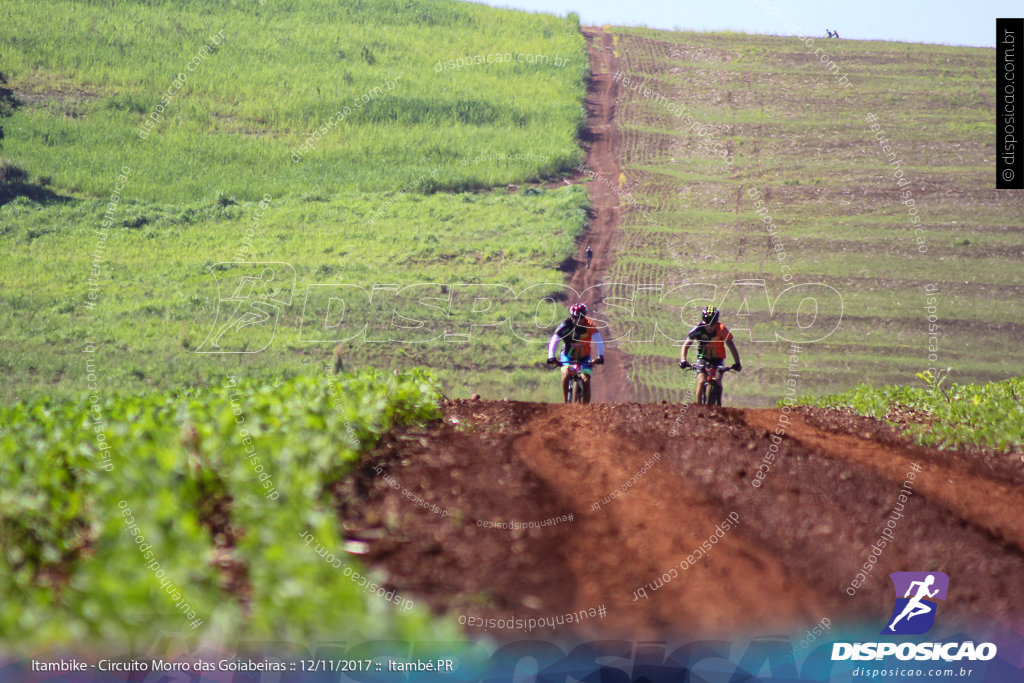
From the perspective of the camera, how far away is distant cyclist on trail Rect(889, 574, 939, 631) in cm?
556

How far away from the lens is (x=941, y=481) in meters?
8.29

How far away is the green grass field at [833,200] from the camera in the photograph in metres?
23.4

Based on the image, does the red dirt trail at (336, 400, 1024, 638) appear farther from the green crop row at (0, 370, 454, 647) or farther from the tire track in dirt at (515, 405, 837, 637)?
the green crop row at (0, 370, 454, 647)

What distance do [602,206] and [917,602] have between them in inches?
916

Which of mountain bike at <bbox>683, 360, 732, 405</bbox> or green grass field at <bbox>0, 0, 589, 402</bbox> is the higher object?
green grass field at <bbox>0, 0, 589, 402</bbox>

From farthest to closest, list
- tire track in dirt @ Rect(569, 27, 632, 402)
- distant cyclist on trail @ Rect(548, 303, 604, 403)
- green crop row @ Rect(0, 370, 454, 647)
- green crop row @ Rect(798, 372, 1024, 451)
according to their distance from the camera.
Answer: tire track in dirt @ Rect(569, 27, 632, 402)
distant cyclist on trail @ Rect(548, 303, 604, 403)
green crop row @ Rect(798, 372, 1024, 451)
green crop row @ Rect(0, 370, 454, 647)

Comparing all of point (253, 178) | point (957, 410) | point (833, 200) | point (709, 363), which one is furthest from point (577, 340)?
point (833, 200)

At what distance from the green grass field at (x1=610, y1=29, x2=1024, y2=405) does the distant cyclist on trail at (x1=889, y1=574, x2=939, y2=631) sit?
15139 mm

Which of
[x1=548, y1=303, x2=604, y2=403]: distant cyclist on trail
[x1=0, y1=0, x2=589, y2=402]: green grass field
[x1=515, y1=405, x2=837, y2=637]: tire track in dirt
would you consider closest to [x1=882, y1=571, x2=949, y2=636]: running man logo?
[x1=515, y1=405, x2=837, y2=637]: tire track in dirt

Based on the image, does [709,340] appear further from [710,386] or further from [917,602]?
[917,602]

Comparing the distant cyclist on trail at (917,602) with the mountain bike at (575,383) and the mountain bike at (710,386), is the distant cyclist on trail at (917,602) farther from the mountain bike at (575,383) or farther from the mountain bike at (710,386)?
the mountain bike at (575,383)

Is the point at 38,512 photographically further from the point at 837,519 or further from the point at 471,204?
the point at 471,204

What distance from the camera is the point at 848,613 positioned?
5512 mm

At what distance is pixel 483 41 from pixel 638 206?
1007 centimetres
